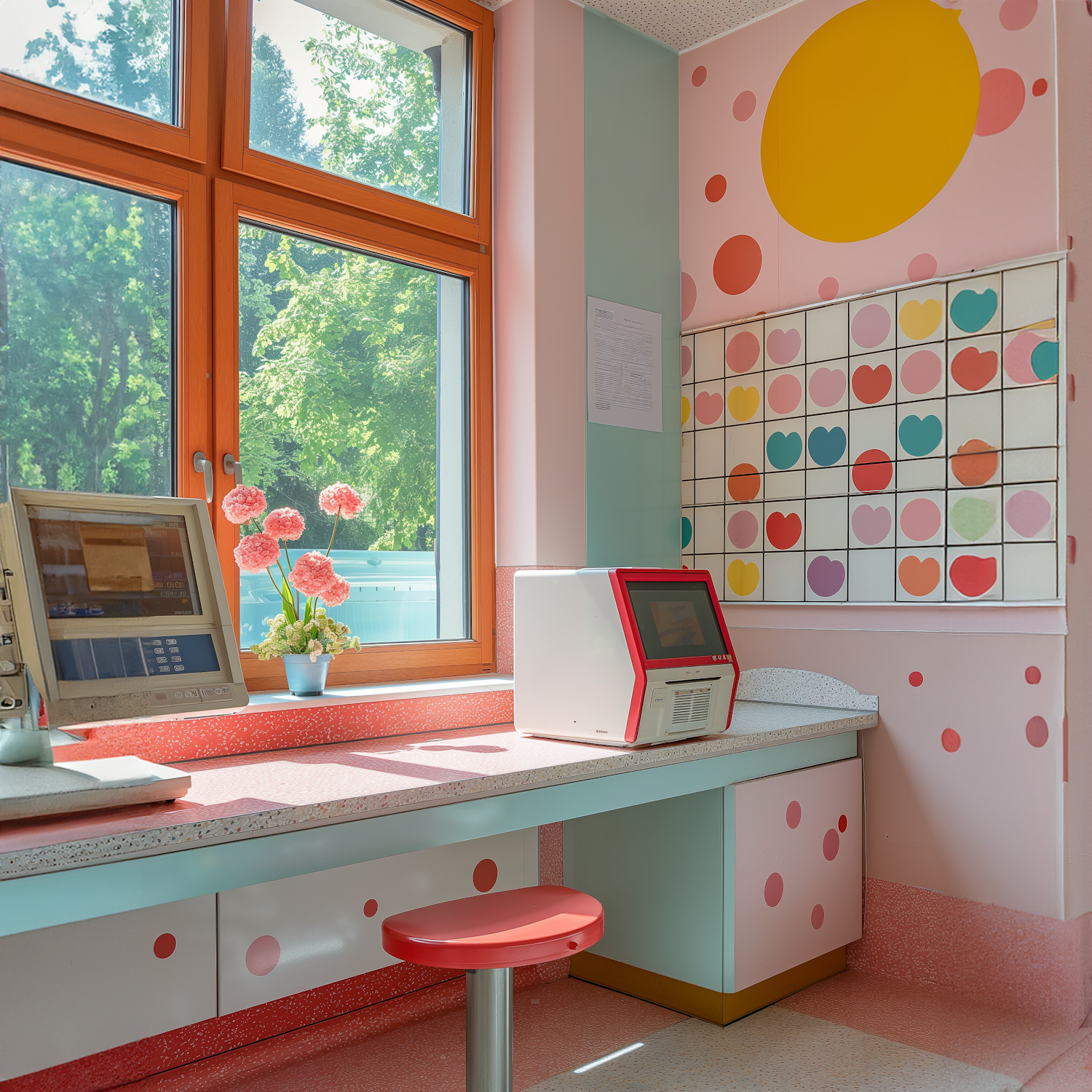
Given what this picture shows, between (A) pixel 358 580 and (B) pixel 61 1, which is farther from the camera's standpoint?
(A) pixel 358 580

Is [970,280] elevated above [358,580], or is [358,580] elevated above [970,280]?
[970,280]

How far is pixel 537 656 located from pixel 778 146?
176cm

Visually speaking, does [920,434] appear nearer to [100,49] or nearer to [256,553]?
[256,553]

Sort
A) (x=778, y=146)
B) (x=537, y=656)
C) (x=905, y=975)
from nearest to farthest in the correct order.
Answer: (x=537, y=656) → (x=905, y=975) → (x=778, y=146)

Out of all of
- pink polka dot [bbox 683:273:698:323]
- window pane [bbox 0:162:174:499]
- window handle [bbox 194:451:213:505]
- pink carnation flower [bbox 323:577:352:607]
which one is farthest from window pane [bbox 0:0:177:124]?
pink polka dot [bbox 683:273:698:323]

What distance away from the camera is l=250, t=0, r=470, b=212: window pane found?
241 cm

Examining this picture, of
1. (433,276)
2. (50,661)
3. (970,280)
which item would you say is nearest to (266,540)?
(50,661)


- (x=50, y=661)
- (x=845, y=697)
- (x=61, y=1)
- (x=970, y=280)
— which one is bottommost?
(x=845, y=697)

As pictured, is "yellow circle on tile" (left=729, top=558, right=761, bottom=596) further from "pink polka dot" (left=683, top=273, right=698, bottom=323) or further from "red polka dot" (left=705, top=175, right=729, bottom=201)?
"red polka dot" (left=705, top=175, right=729, bottom=201)

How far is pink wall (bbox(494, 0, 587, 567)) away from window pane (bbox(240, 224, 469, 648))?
14 cm

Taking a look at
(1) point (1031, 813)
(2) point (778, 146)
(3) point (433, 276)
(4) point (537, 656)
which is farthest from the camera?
(2) point (778, 146)

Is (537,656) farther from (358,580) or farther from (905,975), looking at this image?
(905,975)

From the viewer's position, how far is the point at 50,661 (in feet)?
4.42

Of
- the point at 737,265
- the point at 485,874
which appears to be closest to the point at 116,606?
the point at 485,874
